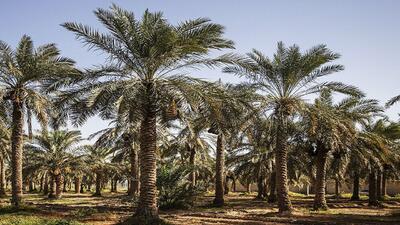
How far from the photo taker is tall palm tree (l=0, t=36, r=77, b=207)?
22.7 metres

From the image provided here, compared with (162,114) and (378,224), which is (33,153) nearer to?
(162,114)

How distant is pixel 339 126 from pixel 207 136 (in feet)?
52.0

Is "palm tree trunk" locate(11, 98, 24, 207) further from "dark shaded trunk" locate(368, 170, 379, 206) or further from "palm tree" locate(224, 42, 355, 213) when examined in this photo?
"dark shaded trunk" locate(368, 170, 379, 206)

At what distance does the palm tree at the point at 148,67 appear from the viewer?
676 inches

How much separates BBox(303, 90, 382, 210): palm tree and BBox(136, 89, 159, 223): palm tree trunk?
8.77m

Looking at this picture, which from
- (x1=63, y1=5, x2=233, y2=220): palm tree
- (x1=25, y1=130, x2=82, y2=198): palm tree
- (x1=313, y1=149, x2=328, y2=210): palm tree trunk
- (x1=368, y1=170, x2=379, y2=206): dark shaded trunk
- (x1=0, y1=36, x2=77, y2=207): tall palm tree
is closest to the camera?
(x1=63, y1=5, x2=233, y2=220): palm tree

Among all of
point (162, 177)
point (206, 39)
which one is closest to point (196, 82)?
point (206, 39)

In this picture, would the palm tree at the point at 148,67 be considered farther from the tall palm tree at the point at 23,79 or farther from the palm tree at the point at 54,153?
the palm tree at the point at 54,153

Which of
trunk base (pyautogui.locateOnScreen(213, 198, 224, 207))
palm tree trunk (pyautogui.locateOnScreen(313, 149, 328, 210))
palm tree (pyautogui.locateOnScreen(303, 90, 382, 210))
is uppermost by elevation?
palm tree (pyautogui.locateOnScreen(303, 90, 382, 210))

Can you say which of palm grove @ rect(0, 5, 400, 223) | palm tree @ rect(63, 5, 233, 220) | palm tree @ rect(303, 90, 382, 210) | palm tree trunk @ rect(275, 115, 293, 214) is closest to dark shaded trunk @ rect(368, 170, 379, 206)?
palm grove @ rect(0, 5, 400, 223)

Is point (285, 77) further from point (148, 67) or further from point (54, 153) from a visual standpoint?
point (54, 153)

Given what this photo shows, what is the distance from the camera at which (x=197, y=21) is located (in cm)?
1811

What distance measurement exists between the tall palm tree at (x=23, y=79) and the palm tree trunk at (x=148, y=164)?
6429 mm

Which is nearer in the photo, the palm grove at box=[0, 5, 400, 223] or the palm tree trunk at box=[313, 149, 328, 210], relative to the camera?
the palm grove at box=[0, 5, 400, 223]
